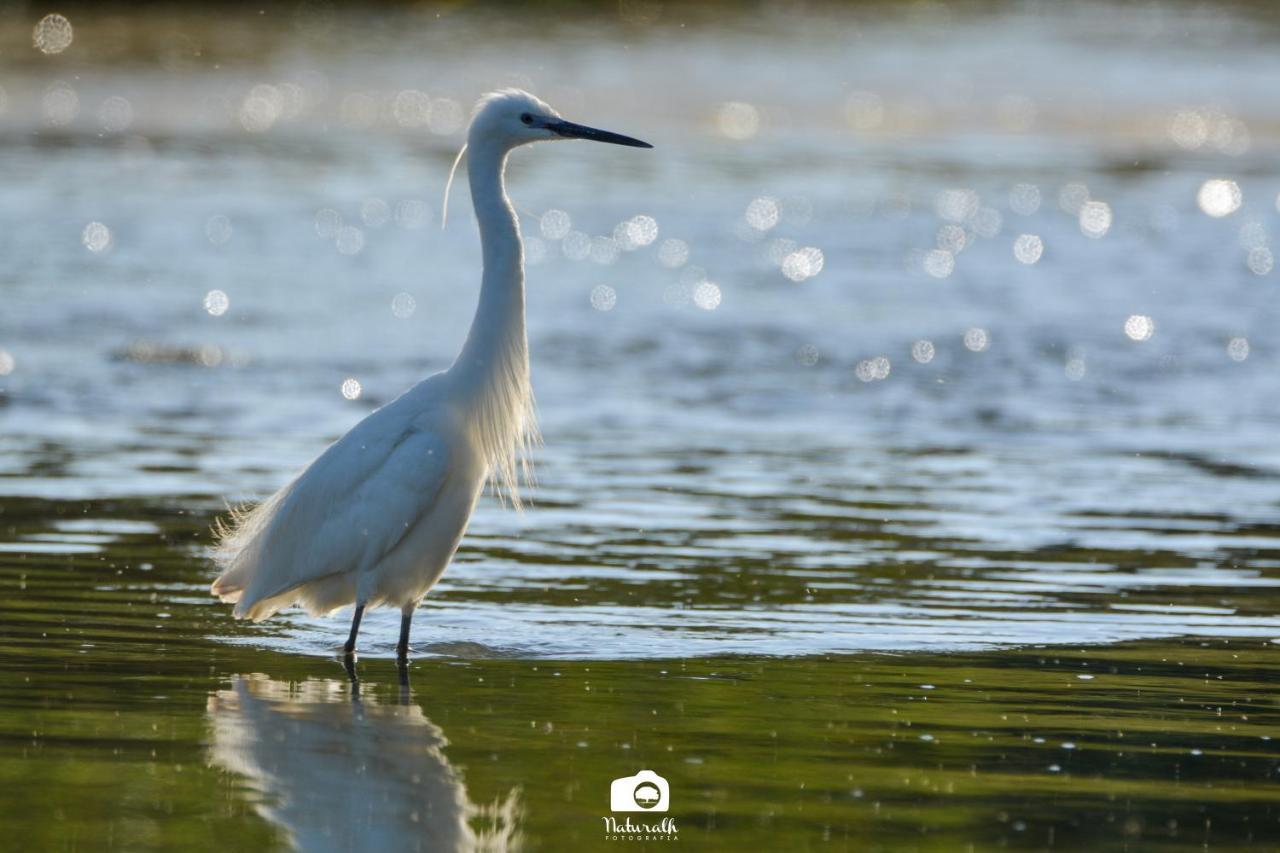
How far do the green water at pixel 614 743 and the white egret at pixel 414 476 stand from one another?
0.30 meters

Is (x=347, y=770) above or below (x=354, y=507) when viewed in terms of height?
below

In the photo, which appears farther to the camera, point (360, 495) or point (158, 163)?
point (158, 163)

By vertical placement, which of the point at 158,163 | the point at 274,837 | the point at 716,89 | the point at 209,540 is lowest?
the point at 274,837

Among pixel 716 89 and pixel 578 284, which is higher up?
pixel 716 89

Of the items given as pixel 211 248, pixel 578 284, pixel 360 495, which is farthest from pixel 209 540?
pixel 211 248

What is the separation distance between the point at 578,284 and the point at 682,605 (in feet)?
35.5

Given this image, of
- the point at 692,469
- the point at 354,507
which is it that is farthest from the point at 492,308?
the point at 692,469

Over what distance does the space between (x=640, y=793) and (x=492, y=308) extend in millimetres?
2637

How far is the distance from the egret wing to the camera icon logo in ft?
6.56

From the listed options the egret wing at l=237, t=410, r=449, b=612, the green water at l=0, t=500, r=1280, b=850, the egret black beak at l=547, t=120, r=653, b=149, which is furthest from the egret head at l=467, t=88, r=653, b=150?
the green water at l=0, t=500, r=1280, b=850

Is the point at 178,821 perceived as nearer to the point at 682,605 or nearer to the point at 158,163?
the point at 682,605

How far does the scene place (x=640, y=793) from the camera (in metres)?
5.75

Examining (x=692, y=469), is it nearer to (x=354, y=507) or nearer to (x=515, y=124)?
(x=515, y=124)

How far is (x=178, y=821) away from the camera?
5.39m
